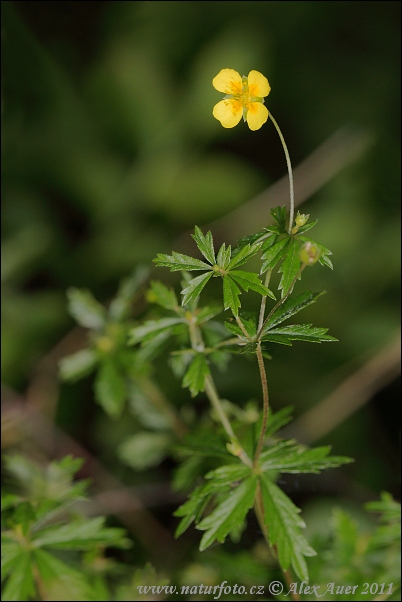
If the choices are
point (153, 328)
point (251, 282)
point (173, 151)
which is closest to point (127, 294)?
point (153, 328)

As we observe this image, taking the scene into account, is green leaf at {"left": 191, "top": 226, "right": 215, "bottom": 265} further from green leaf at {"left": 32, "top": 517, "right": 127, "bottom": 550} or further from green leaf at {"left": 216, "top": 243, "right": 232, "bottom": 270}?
green leaf at {"left": 32, "top": 517, "right": 127, "bottom": 550}

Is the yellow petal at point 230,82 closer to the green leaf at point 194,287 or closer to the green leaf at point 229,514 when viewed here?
the green leaf at point 194,287

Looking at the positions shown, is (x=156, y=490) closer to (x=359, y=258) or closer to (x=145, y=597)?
(x=145, y=597)

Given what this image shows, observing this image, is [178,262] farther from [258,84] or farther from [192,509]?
[192,509]

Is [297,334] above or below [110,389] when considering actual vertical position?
below

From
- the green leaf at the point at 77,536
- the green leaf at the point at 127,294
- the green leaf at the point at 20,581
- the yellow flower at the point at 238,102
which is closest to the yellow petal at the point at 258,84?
the yellow flower at the point at 238,102

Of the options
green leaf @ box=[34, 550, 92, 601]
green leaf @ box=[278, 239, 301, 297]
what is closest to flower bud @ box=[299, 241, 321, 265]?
green leaf @ box=[278, 239, 301, 297]

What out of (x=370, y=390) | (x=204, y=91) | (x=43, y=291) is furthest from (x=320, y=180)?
(x=43, y=291)
